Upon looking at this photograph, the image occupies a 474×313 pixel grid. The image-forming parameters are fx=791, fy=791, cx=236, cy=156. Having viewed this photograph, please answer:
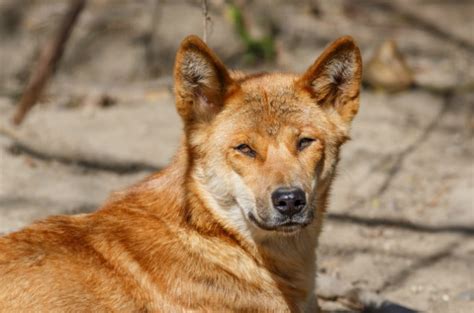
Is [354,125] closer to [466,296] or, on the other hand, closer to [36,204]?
[466,296]

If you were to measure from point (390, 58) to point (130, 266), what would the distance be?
6661 millimetres

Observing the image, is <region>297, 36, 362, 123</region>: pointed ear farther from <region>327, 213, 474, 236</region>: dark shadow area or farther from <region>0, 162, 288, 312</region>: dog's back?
<region>327, 213, 474, 236</region>: dark shadow area

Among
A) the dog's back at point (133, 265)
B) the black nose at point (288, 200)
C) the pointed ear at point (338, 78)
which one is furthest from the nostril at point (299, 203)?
the pointed ear at point (338, 78)

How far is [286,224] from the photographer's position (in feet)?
14.7

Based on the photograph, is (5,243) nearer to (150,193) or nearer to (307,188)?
(150,193)

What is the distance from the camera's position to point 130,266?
15.1 ft

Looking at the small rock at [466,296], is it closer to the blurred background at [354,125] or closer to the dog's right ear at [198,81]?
the blurred background at [354,125]

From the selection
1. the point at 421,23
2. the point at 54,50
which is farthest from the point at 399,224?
the point at 421,23

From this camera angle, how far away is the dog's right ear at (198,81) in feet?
15.0

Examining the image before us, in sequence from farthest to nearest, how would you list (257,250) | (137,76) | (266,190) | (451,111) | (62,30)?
(137,76), (451,111), (62,30), (257,250), (266,190)

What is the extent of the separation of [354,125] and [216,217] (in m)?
5.10

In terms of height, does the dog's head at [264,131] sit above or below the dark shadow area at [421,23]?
above

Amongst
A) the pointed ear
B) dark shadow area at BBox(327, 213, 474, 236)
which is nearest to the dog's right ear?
the pointed ear

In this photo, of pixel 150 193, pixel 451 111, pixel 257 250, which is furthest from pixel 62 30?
pixel 451 111
